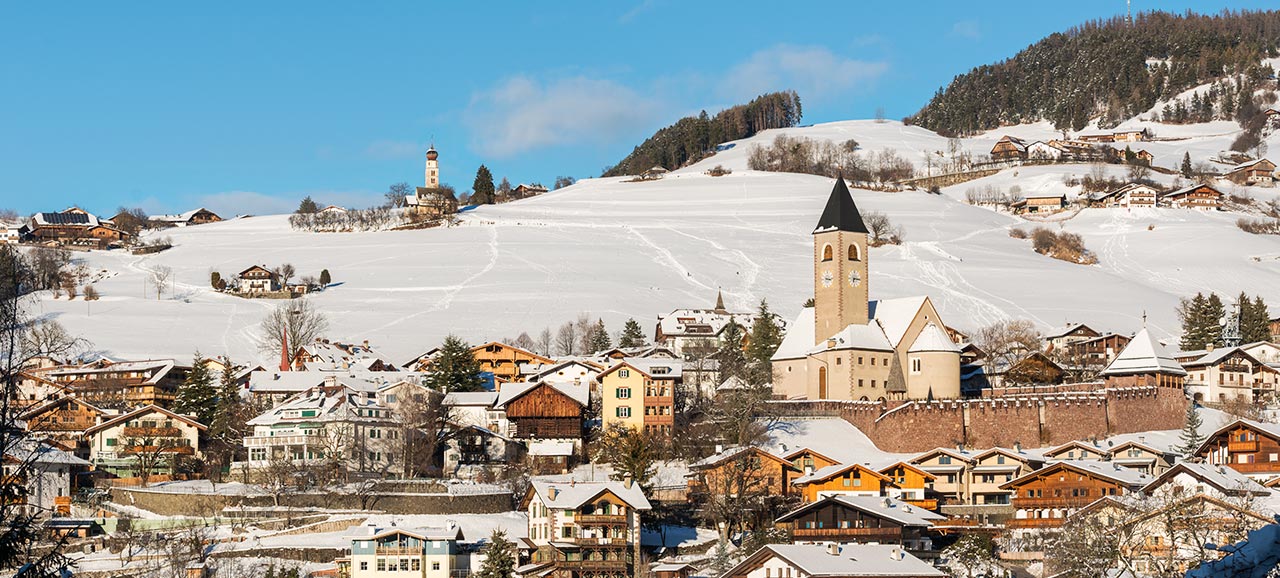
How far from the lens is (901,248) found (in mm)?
137750

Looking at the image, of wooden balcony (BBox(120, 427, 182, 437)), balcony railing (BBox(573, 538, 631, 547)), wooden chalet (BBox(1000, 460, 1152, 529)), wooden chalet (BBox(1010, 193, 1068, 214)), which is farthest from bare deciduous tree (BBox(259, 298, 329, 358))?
wooden chalet (BBox(1010, 193, 1068, 214))

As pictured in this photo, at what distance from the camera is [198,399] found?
71.0m

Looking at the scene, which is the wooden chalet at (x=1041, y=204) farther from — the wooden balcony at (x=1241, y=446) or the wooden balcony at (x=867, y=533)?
the wooden balcony at (x=867, y=533)

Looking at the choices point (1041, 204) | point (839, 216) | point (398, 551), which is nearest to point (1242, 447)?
point (839, 216)

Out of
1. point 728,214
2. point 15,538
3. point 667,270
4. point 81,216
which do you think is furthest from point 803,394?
point 81,216

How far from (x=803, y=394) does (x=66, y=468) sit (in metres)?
34.3

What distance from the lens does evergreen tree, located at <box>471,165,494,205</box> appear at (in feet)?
563

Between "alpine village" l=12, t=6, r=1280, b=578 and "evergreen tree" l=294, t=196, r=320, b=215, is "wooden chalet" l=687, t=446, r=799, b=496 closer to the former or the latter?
"alpine village" l=12, t=6, r=1280, b=578

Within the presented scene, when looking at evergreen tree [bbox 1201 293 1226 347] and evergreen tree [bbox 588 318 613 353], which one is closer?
evergreen tree [bbox 1201 293 1226 347]

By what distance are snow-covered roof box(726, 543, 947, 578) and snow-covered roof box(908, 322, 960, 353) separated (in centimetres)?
2748

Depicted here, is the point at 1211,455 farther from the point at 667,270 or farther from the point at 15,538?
the point at 667,270

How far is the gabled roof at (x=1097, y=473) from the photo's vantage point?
5466cm

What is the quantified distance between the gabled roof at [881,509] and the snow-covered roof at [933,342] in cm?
2110

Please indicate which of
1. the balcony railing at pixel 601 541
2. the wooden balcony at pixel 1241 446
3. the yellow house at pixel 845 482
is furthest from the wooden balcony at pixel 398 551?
the wooden balcony at pixel 1241 446
